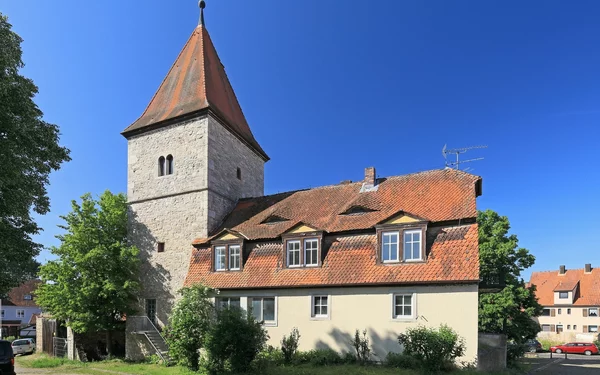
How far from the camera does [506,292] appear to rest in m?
25.5

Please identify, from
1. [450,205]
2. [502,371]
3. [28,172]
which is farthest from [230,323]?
[502,371]

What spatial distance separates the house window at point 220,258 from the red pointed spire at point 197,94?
7.69 metres

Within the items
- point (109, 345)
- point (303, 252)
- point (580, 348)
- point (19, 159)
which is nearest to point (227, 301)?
point (303, 252)

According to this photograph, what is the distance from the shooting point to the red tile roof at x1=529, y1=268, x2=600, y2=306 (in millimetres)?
48469

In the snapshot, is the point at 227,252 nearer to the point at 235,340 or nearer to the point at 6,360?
the point at 235,340

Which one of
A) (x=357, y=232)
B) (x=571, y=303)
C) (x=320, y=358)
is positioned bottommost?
(x=571, y=303)

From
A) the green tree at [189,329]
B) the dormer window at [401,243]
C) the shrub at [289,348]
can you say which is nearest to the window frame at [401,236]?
the dormer window at [401,243]

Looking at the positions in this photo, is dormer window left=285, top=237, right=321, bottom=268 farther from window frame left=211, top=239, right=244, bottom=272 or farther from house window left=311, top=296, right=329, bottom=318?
window frame left=211, top=239, right=244, bottom=272

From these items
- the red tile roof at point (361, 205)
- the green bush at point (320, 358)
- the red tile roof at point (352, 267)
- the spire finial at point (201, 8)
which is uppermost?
the spire finial at point (201, 8)

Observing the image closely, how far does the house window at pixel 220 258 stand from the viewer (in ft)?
66.9

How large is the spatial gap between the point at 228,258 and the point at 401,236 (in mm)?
8764

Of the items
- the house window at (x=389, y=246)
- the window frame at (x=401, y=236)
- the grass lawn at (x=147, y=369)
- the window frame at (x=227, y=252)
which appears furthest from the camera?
the window frame at (x=227, y=252)

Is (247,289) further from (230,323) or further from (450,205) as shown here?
(450,205)

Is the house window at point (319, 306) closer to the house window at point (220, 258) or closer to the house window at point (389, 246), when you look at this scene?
the house window at point (389, 246)
